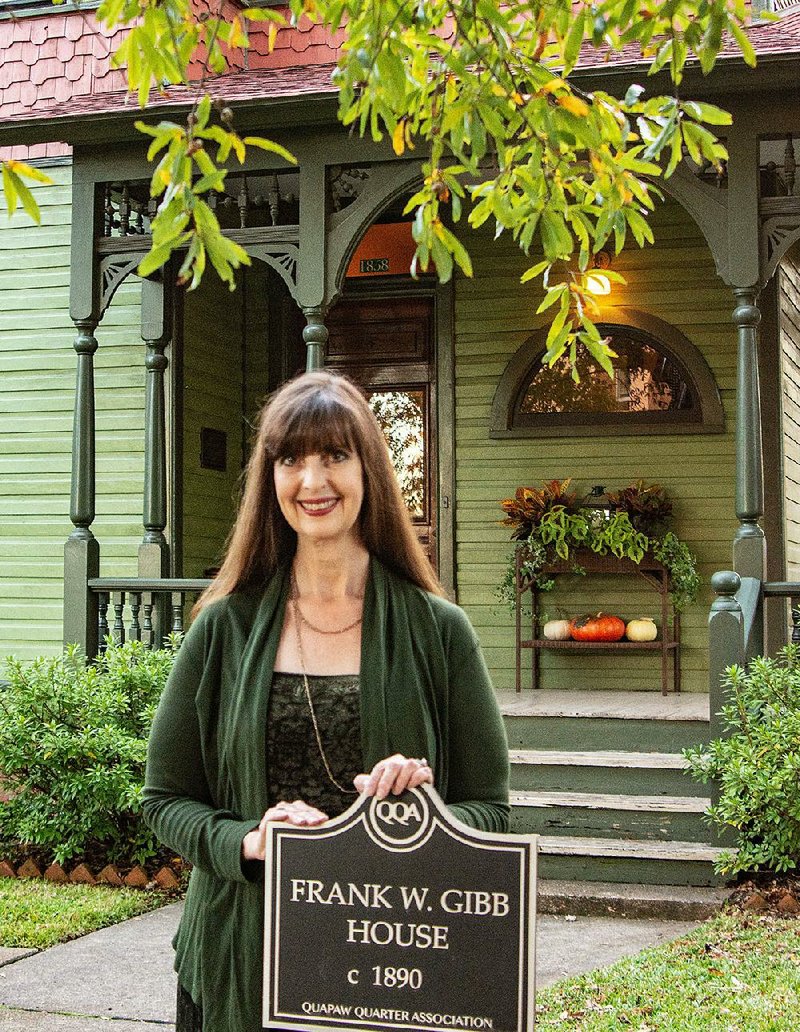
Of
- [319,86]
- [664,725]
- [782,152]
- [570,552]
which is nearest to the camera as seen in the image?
[664,725]

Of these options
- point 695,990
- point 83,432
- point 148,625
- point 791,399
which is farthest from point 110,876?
point 791,399

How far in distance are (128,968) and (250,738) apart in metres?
3.38

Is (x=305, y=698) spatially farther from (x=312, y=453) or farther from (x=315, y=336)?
(x=315, y=336)

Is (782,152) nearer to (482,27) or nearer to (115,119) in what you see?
(115,119)

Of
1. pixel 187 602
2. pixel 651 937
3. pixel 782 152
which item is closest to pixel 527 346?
pixel 782 152

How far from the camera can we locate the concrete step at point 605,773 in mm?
6805

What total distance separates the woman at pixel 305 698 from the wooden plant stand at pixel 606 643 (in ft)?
21.4

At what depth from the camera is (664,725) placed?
707 cm

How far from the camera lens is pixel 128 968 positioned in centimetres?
501

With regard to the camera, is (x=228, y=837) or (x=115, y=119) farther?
(x=115, y=119)

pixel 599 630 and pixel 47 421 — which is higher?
pixel 47 421

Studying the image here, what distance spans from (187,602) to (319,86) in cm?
366

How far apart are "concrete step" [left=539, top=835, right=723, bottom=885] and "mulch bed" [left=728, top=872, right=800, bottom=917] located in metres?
0.20

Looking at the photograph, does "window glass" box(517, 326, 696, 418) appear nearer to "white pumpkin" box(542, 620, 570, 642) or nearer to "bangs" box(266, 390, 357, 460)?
"white pumpkin" box(542, 620, 570, 642)
